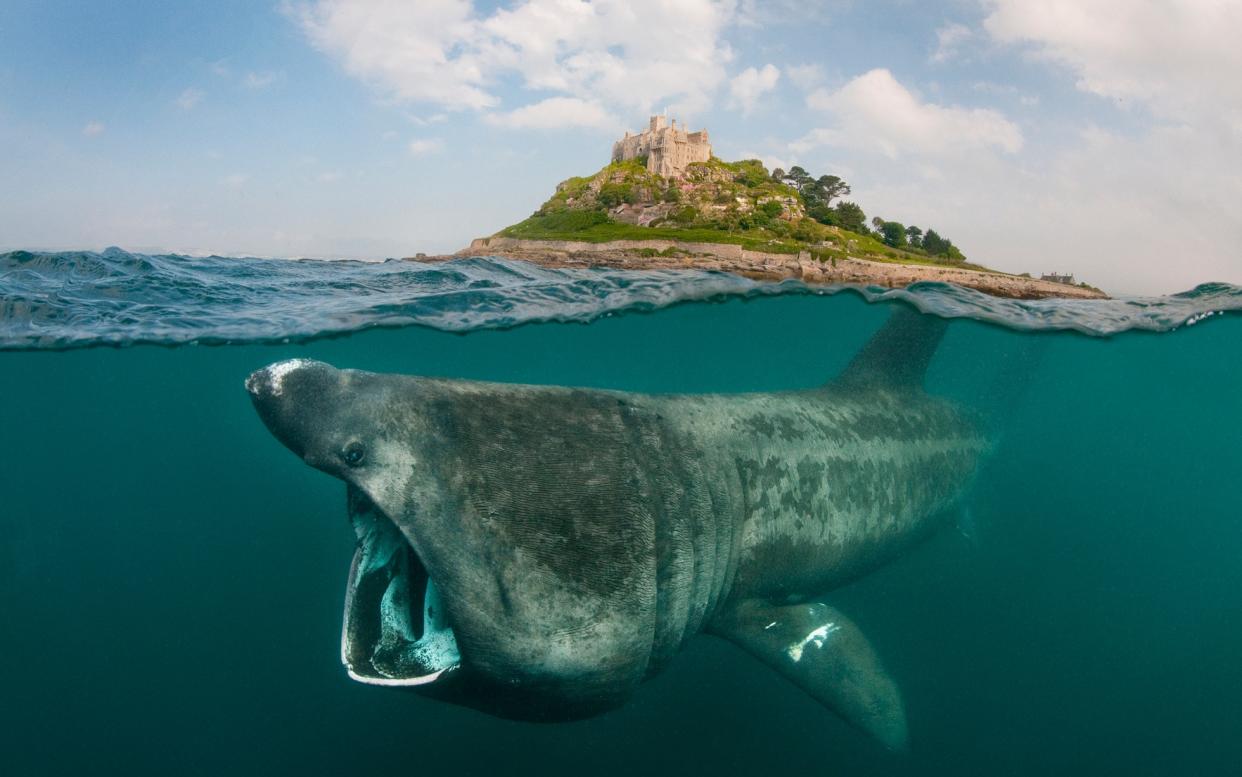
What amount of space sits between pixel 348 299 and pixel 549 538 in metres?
8.49

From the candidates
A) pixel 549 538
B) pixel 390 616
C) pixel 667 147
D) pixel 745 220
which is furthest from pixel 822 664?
pixel 667 147

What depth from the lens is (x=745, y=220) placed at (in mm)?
29766

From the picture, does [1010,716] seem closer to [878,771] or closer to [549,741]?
[878,771]

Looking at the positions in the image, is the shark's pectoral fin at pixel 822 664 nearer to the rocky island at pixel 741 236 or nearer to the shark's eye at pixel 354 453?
the shark's eye at pixel 354 453

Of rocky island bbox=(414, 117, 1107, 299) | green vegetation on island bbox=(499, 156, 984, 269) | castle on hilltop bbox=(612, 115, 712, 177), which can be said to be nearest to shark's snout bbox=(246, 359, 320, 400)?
rocky island bbox=(414, 117, 1107, 299)

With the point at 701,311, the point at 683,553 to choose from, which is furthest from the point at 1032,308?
the point at 683,553

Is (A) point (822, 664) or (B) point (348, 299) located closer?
(A) point (822, 664)

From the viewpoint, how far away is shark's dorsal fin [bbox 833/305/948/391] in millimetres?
6816

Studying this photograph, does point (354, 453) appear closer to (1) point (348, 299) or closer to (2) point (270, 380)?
(2) point (270, 380)

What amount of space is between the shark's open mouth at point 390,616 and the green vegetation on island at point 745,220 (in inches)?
834

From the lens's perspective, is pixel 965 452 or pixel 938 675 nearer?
pixel 965 452

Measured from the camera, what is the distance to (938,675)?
828cm

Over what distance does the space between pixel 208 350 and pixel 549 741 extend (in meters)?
10.5

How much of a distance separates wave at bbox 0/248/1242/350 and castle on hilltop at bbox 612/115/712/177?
48501 mm
